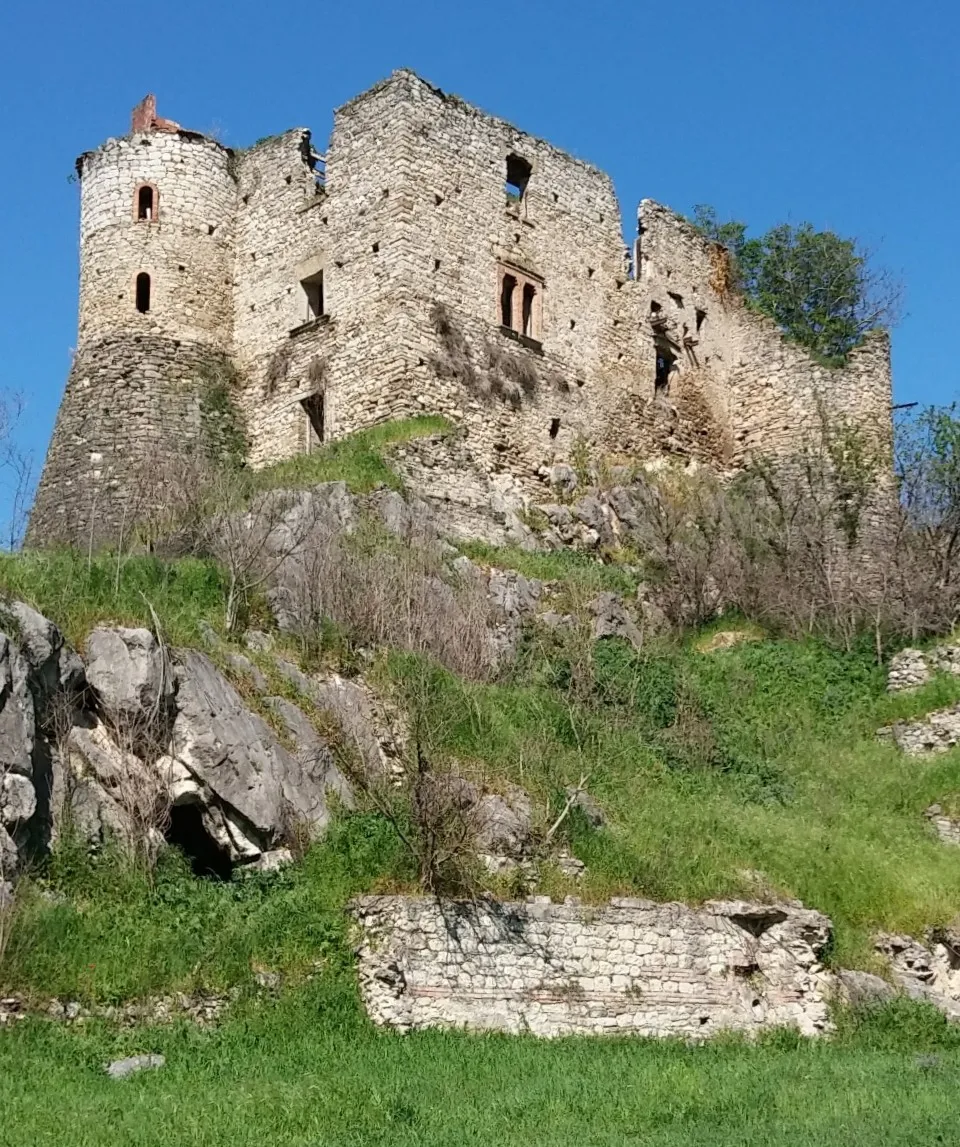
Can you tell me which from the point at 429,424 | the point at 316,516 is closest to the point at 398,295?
the point at 429,424

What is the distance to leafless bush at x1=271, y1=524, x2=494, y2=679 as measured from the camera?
20547 millimetres

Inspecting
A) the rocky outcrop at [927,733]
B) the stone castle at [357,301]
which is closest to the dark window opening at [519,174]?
the stone castle at [357,301]

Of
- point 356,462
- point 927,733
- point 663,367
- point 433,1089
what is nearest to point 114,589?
point 356,462

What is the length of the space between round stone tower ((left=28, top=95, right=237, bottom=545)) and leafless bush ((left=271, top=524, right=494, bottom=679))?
644 centimetres

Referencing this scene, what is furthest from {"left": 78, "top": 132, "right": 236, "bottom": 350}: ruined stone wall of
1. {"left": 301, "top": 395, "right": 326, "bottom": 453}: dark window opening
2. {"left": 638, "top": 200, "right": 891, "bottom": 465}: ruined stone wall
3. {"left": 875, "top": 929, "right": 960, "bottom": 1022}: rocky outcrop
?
{"left": 875, "top": 929, "right": 960, "bottom": 1022}: rocky outcrop

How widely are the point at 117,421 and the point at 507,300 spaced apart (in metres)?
6.81

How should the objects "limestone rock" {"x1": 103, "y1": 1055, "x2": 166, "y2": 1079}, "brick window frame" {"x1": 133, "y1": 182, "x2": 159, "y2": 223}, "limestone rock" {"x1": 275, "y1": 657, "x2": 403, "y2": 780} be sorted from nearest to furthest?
"limestone rock" {"x1": 103, "y1": 1055, "x2": 166, "y2": 1079}, "limestone rock" {"x1": 275, "y1": 657, "x2": 403, "y2": 780}, "brick window frame" {"x1": 133, "y1": 182, "x2": 159, "y2": 223}

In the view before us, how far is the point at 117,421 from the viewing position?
28.4 metres

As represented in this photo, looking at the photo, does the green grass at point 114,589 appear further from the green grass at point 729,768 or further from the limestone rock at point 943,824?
the limestone rock at point 943,824

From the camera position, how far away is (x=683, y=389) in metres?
32.3

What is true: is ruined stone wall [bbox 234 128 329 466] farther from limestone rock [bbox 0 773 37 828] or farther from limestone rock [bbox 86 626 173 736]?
limestone rock [bbox 0 773 37 828]

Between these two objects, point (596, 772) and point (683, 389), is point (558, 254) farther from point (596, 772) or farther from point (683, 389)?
point (596, 772)

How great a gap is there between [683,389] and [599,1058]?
62.7 ft

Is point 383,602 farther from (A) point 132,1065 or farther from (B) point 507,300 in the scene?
(B) point 507,300
